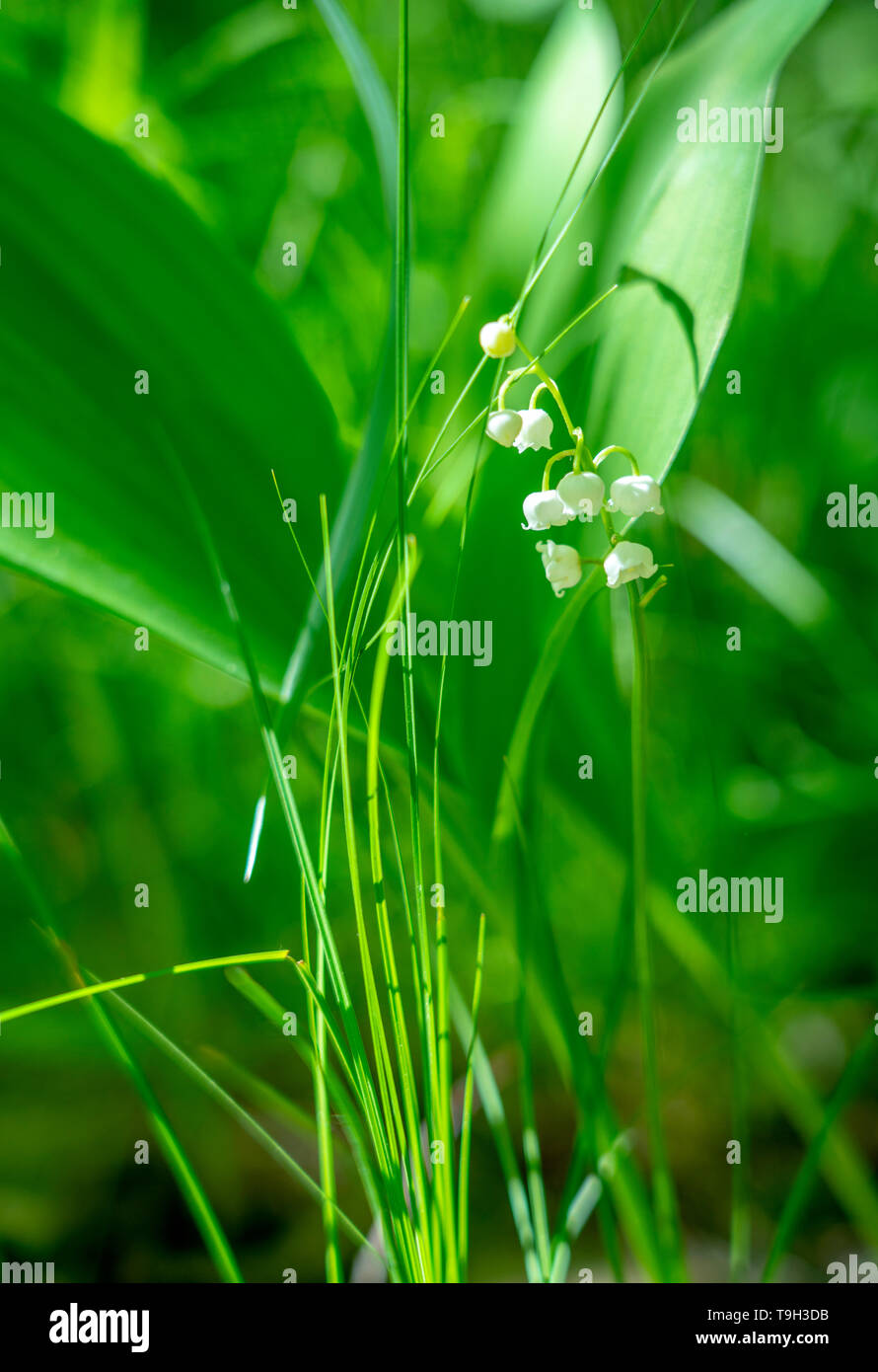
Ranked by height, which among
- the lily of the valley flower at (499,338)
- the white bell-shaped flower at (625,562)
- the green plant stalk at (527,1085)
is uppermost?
the lily of the valley flower at (499,338)

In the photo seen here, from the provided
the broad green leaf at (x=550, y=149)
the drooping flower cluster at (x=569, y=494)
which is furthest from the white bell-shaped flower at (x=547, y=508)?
the broad green leaf at (x=550, y=149)

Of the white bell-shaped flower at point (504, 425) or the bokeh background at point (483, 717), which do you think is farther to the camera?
the bokeh background at point (483, 717)

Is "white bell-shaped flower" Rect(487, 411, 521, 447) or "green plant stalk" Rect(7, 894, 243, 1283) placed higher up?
"white bell-shaped flower" Rect(487, 411, 521, 447)

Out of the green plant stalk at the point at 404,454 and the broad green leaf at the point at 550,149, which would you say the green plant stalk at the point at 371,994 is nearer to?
the green plant stalk at the point at 404,454

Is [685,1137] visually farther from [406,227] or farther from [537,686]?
[406,227]

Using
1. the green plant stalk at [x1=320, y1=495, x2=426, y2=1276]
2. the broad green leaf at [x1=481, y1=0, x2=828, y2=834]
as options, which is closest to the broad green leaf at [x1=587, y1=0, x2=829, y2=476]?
the broad green leaf at [x1=481, y1=0, x2=828, y2=834]

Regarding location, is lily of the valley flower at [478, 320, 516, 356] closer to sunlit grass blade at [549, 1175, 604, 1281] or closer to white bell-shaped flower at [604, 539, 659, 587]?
white bell-shaped flower at [604, 539, 659, 587]

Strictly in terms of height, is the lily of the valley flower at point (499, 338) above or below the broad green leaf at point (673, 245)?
below
